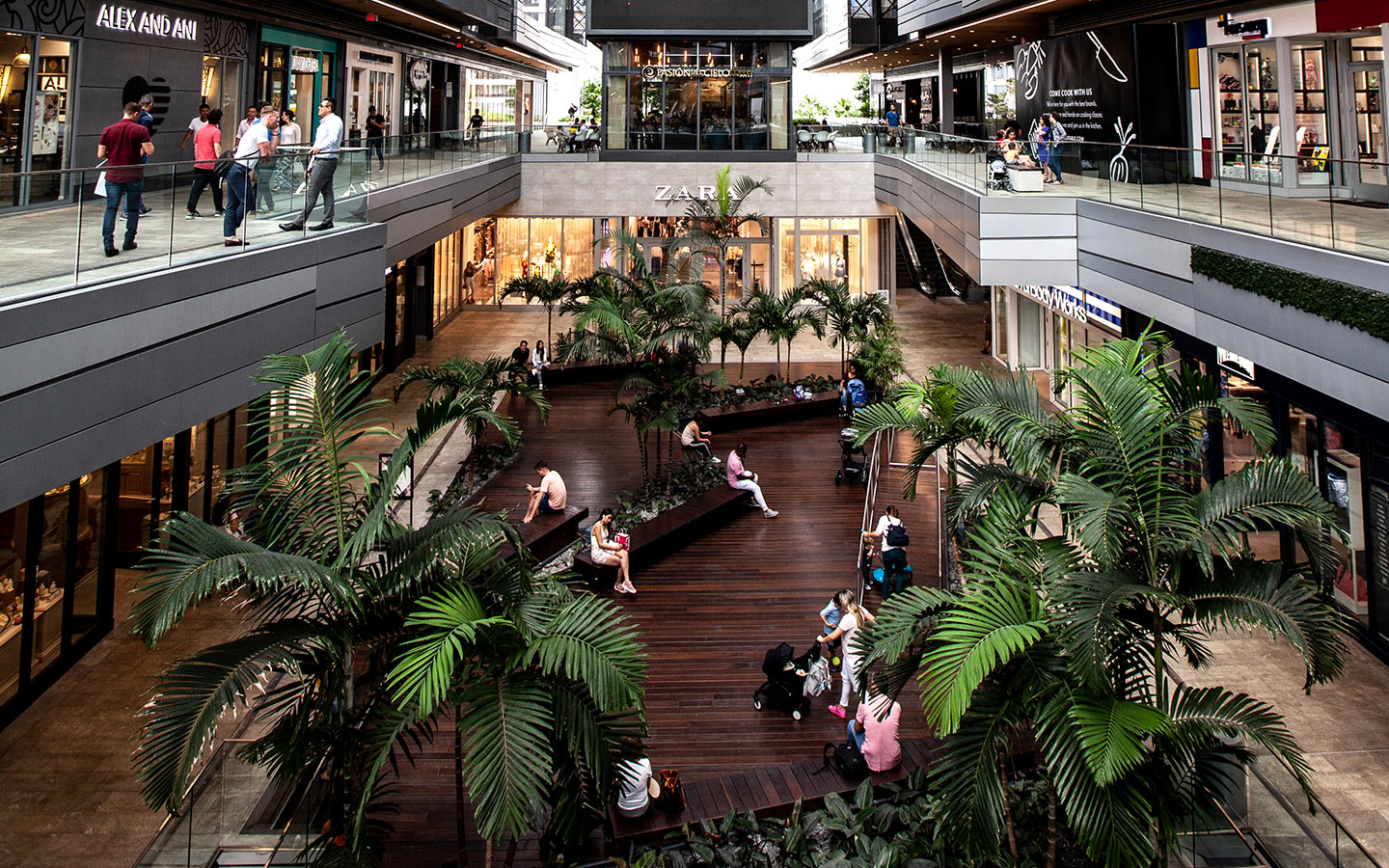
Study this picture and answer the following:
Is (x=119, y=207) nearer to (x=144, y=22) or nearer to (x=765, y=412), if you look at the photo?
(x=144, y=22)

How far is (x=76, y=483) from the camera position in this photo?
10.8 m

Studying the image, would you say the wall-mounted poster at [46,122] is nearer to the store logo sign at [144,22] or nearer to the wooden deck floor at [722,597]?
the store logo sign at [144,22]

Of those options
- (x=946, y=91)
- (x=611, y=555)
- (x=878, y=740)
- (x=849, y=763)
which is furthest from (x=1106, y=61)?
(x=849, y=763)

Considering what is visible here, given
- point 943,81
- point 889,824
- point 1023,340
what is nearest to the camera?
point 889,824

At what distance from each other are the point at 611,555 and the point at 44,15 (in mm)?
11057

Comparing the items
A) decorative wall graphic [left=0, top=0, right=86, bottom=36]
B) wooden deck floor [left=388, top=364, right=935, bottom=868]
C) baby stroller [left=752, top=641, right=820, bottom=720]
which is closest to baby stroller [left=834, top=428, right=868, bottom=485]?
wooden deck floor [left=388, top=364, right=935, bottom=868]

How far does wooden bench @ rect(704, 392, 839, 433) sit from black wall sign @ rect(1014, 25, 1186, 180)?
23.1 ft

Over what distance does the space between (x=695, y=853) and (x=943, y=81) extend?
35170mm

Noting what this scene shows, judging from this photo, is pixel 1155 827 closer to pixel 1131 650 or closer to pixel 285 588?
pixel 1131 650

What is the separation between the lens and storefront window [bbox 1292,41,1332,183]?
1644 cm

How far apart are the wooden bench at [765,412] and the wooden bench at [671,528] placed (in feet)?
13.5

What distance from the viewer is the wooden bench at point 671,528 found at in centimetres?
1188

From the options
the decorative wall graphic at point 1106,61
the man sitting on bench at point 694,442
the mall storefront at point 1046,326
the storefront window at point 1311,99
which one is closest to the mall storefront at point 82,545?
the man sitting on bench at point 694,442

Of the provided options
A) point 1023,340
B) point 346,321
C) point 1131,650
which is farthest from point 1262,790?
point 1023,340
